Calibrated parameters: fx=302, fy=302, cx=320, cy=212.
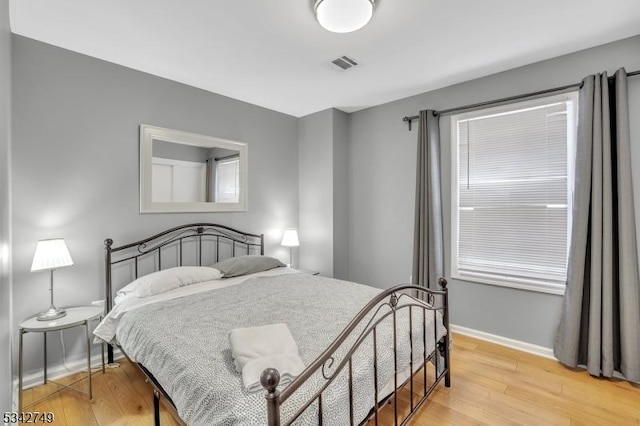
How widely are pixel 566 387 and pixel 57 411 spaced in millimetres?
3607

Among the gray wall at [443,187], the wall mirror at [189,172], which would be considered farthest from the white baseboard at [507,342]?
the wall mirror at [189,172]

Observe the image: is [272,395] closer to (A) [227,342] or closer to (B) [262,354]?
(B) [262,354]

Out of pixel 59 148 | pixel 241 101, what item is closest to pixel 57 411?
pixel 59 148

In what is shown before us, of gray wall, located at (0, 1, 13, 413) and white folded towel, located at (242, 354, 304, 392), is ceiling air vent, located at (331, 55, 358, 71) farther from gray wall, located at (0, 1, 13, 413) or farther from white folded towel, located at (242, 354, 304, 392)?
white folded towel, located at (242, 354, 304, 392)

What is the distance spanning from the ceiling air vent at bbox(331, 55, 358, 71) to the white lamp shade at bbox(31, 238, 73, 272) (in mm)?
2632

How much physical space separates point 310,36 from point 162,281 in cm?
230

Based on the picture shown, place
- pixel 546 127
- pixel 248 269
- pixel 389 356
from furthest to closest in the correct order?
1. pixel 248 269
2. pixel 546 127
3. pixel 389 356

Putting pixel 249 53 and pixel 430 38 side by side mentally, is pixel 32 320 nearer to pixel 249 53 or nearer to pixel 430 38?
pixel 249 53

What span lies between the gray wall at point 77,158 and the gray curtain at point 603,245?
11.7ft

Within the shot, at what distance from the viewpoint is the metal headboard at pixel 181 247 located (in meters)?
2.68

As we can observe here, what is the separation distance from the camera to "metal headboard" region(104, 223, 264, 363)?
2678 millimetres

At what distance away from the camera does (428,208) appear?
129 inches

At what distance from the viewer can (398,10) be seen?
201 cm

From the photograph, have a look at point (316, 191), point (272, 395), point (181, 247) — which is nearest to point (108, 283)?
point (181, 247)
